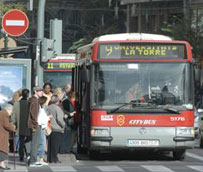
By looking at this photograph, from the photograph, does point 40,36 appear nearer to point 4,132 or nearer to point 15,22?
point 15,22

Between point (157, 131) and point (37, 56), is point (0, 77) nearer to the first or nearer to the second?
point (37, 56)

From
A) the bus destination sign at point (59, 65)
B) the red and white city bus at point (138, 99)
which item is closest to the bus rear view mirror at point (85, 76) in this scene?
the red and white city bus at point (138, 99)

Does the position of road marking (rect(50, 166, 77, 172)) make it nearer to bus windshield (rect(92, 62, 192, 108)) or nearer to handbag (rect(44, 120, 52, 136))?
handbag (rect(44, 120, 52, 136))

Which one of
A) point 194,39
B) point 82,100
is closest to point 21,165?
point 82,100

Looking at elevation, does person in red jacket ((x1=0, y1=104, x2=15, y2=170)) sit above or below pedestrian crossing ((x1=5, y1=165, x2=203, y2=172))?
above

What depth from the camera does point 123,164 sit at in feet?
69.7

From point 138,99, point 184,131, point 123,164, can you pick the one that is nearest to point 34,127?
point 123,164

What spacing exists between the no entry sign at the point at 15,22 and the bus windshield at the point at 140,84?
9.95ft

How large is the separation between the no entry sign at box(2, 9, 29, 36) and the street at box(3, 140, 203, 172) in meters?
3.08

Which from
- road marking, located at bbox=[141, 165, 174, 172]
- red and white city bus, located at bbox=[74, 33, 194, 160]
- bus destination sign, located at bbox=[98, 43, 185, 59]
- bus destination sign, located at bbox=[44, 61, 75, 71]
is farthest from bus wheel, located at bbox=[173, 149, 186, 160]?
bus destination sign, located at bbox=[44, 61, 75, 71]

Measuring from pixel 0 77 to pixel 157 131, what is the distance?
18.3ft

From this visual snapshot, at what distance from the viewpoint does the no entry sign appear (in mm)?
23828

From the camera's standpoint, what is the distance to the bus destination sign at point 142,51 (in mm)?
21891

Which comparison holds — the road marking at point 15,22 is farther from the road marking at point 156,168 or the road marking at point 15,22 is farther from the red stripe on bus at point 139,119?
the road marking at point 156,168
